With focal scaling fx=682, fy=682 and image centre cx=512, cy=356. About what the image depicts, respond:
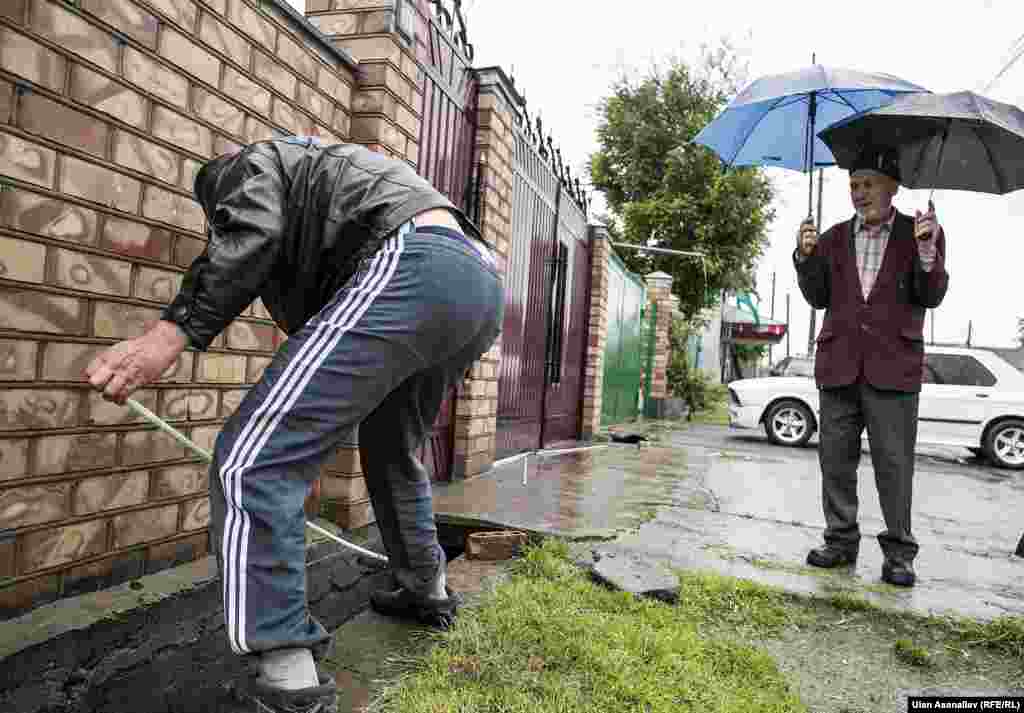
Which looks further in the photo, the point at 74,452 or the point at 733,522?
the point at 733,522

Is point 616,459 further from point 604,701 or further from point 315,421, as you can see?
point 315,421

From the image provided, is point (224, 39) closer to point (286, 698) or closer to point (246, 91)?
point (246, 91)

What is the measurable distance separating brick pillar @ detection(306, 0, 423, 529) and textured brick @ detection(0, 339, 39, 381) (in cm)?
137

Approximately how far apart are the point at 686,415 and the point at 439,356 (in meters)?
12.7

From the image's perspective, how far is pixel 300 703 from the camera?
1.38 meters

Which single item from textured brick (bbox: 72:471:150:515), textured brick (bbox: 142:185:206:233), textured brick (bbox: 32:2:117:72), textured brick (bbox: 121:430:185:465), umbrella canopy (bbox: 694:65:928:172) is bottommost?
textured brick (bbox: 72:471:150:515)

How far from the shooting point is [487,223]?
4250mm

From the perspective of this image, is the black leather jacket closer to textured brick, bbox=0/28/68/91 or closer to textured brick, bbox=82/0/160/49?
textured brick, bbox=0/28/68/91

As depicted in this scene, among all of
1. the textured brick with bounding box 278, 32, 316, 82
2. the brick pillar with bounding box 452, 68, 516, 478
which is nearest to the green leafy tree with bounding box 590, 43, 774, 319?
the brick pillar with bounding box 452, 68, 516, 478

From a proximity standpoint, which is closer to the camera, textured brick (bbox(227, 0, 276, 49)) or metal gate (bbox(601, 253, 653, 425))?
textured brick (bbox(227, 0, 276, 49))

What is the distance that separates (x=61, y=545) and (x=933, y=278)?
317 centimetres

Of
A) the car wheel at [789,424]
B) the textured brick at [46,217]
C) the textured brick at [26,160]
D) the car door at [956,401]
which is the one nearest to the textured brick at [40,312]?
the textured brick at [46,217]

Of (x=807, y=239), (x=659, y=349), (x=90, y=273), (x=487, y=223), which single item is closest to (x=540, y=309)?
(x=487, y=223)

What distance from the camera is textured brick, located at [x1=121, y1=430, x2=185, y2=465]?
2.01m
